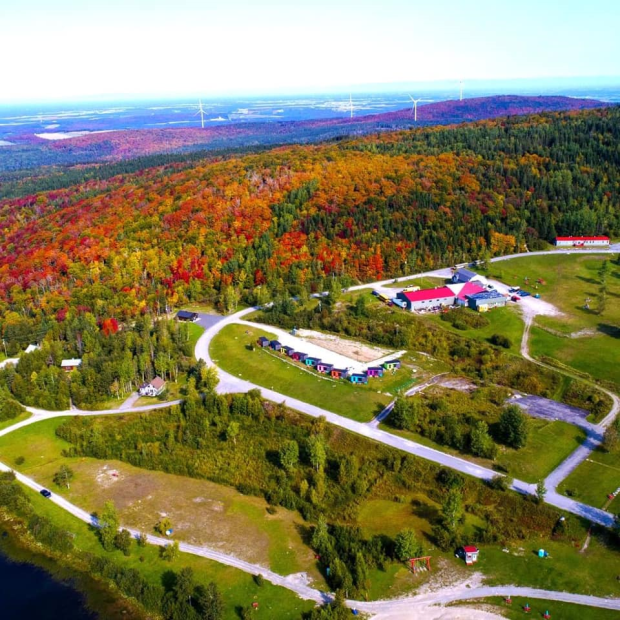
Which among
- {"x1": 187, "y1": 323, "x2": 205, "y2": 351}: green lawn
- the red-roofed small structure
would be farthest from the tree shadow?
the red-roofed small structure

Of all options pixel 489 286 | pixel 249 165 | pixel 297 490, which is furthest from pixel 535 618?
pixel 249 165

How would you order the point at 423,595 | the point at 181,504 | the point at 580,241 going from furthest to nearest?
the point at 580,241
the point at 181,504
the point at 423,595

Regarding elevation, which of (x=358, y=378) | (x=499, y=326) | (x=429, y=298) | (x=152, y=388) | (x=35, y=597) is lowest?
(x=35, y=597)

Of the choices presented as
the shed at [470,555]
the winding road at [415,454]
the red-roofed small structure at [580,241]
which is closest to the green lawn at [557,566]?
the shed at [470,555]

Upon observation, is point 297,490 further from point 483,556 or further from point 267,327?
point 267,327

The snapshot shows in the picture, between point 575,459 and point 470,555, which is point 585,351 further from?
point 470,555

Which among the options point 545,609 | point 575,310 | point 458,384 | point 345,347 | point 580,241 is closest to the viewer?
point 545,609

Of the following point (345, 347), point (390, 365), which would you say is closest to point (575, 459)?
point (390, 365)
